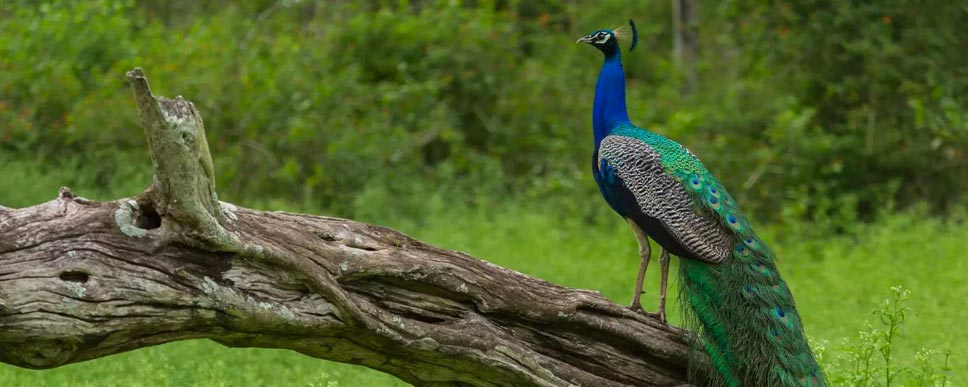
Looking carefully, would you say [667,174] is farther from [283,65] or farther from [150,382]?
[283,65]

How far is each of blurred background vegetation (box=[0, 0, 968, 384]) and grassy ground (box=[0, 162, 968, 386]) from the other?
0.05 m

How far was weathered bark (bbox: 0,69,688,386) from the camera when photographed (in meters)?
4.07

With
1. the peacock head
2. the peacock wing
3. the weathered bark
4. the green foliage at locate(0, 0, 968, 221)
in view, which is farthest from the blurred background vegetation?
the weathered bark

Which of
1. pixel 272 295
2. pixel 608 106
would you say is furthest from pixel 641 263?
pixel 272 295

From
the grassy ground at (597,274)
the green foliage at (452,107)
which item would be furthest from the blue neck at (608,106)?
the green foliage at (452,107)

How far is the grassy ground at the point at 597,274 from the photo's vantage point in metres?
6.48

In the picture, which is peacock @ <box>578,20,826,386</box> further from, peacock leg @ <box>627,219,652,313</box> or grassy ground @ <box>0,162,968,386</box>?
grassy ground @ <box>0,162,968,386</box>

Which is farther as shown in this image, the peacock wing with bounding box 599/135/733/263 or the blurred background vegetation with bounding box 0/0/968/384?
the blurred background vegetation with bounding box 0/0/968/384

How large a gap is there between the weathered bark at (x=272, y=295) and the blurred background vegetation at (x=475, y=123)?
497cm

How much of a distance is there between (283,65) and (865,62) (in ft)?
19.9

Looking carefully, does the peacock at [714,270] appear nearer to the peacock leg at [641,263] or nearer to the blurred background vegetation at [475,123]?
the peacock leg at [641,263]

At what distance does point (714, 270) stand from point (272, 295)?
73.7 inches

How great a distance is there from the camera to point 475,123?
14195mm

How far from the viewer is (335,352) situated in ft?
15.7
